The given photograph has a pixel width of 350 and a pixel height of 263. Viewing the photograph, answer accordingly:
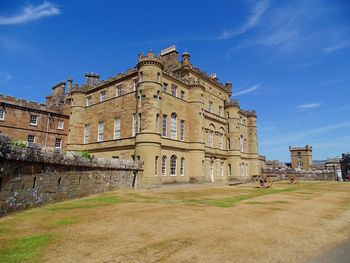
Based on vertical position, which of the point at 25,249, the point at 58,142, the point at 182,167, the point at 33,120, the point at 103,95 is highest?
the point at 103,95


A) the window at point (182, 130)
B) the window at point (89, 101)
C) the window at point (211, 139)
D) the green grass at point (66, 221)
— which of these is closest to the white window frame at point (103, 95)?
the window at point (89, 101)

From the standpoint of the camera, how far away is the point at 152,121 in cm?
2559

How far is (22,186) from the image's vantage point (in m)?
10.6

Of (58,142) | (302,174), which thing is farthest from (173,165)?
(302,174)

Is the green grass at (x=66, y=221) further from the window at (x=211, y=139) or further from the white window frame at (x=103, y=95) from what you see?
the window at (x=211, y=139)

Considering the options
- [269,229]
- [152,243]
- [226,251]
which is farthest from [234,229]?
[152,243]

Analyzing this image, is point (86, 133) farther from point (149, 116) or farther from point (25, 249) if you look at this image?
point (25, 249)

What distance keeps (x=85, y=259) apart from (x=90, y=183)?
39.1ft

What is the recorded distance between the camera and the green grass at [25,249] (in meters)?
5.25

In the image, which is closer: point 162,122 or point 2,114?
point 162,122

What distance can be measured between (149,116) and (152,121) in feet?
1.98

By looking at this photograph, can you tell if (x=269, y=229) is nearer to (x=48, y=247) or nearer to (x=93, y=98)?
(x=48, y=247)

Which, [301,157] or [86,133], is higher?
[301,157]

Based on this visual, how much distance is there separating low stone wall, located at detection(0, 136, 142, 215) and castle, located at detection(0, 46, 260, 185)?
8.06 metres
